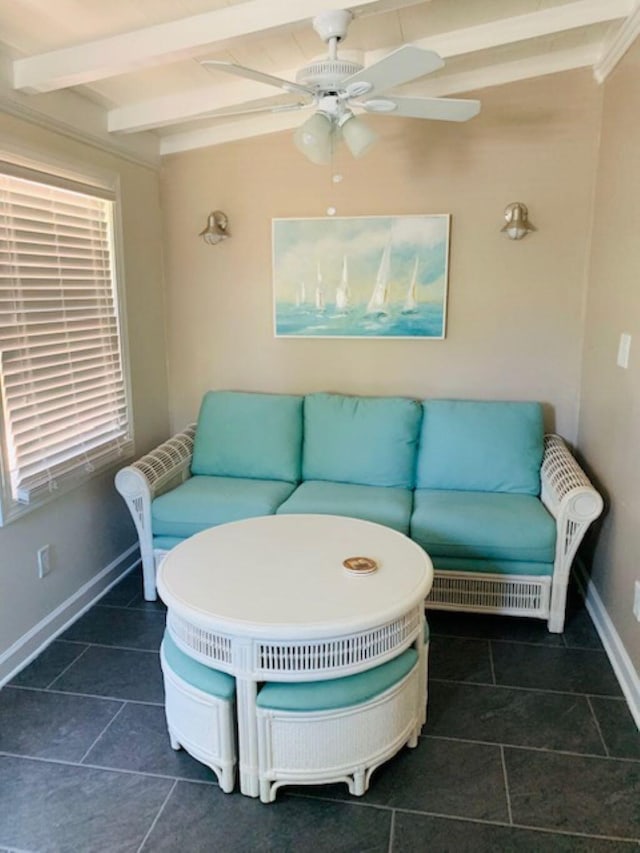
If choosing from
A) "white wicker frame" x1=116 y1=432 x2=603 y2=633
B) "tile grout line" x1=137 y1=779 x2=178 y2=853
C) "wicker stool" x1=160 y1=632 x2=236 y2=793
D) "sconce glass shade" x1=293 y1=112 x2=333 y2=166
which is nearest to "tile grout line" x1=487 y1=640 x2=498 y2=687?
"white wicker frame" x1=116 y1=432 x2=603 y2=633

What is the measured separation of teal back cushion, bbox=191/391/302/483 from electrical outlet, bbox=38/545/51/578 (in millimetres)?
927

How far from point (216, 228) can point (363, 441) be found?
149 centimetres

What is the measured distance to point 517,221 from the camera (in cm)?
326

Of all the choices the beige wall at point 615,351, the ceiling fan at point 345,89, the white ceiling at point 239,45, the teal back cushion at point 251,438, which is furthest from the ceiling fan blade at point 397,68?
the teal back cushion at point 251,438

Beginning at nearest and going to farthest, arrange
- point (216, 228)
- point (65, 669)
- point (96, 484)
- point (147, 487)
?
point (65, 669) < point (147, 487) < point (96, 484) < point (216, 228)

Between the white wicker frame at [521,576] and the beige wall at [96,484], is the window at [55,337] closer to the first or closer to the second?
the beige wall at [96,484]

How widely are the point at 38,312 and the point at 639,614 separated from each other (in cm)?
267

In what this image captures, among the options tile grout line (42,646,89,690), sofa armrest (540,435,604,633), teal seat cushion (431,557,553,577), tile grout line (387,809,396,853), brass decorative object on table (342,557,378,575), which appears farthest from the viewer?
teal seat cushion (431,557,553,577)

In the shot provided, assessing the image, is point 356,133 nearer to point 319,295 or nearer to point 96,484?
point 319,295

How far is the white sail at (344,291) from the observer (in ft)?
11.5

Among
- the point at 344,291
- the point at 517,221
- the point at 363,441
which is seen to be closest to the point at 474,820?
the point at 363,441

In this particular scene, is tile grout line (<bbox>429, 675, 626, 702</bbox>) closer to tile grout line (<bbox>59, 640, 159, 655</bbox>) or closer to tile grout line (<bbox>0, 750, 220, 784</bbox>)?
tile grout line (<bbox>0, 750, 220, 784</bbox>)

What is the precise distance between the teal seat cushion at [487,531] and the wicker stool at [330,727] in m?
0.97

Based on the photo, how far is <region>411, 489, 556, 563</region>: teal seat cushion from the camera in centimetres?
275
